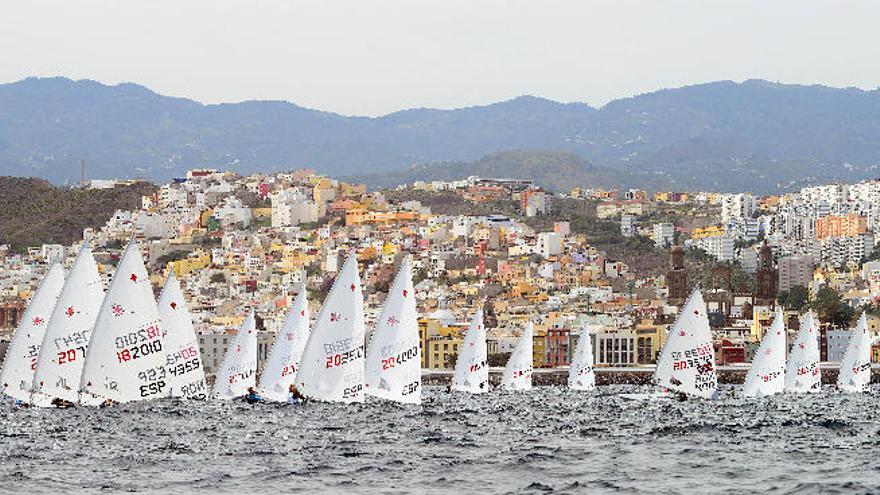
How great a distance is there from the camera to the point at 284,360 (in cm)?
5378

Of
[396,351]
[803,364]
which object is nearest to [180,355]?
[396,351]

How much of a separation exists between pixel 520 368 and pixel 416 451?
Answer: 169 feet

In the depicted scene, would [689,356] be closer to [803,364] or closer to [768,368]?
[768,368]

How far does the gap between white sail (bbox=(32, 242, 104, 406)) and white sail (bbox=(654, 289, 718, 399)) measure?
882 inches

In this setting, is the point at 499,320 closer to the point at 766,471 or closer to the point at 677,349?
the point at 677,349

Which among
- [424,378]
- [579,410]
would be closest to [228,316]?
[424,378]

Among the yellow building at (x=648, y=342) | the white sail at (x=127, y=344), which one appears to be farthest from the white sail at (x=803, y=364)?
the yellow building at (x=648, y=342)

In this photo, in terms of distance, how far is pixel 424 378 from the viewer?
4857 inches

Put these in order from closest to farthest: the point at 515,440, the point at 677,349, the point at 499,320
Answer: the point at 515,440, the point at 677,349, the point at 499,320

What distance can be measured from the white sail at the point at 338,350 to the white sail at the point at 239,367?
529 inches

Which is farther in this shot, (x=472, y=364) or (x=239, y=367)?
(x=472, y=364)

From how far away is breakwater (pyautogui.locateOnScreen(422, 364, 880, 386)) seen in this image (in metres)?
122

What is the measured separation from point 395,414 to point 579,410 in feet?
40.6

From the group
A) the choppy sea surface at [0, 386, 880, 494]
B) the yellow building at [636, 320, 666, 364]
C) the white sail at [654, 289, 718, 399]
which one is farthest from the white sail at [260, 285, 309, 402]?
the yellow building at [636, 320, 666, 364]
